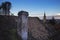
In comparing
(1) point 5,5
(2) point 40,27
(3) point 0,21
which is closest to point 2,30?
(3) point 0,21

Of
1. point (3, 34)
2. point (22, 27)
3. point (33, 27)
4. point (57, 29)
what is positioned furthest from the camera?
point (57, 29)

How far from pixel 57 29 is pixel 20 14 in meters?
9.05

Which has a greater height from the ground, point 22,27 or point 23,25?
point 23,25

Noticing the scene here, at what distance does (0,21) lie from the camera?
38.7 feet

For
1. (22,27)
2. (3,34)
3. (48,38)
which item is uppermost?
(22,27)

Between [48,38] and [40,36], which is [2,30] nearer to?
[40,36]

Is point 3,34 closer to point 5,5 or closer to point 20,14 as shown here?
point 20,14

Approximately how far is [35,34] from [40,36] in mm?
584

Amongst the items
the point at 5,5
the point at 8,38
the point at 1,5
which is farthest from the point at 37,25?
the point at 1,5

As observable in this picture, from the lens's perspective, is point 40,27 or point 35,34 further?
point 40,27

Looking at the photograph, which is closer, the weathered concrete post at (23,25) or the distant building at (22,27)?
the weathered concrete post at (23,25)

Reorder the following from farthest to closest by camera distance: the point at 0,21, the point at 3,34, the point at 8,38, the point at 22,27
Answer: the point at 0,21 < the point at 3,34 < the point at 8,38 < the point at 22,27

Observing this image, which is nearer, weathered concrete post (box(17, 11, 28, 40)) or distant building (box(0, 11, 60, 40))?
weathered concrete post (box(17, 11, 28, 40))

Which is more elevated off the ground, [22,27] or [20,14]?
[20,14]
